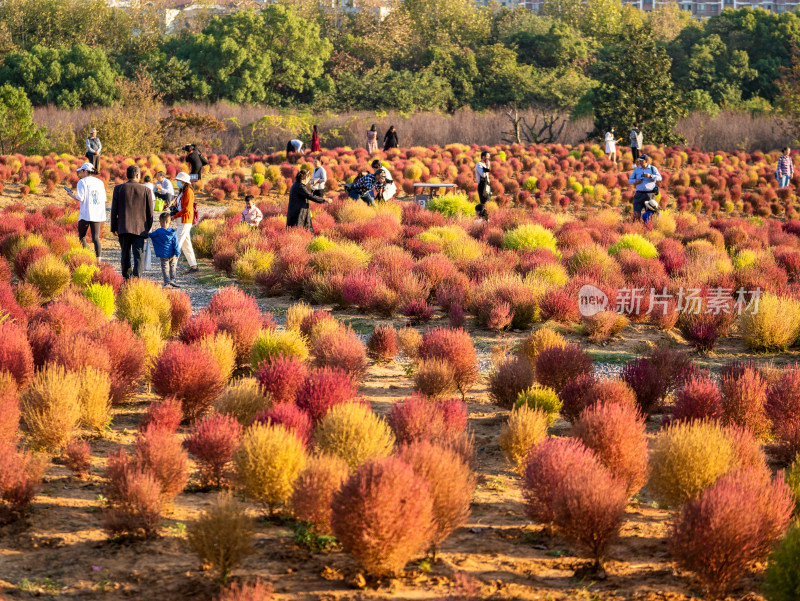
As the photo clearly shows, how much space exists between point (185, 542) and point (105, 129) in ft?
90.4

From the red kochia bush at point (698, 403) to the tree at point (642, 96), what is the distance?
30132 millimetres

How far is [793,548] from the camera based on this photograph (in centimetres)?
427

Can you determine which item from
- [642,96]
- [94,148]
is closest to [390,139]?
[642,96]

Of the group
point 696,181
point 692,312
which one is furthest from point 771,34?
point 692,312

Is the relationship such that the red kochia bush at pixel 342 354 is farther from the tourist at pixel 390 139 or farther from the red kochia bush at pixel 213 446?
the tourist at pixel 390 139

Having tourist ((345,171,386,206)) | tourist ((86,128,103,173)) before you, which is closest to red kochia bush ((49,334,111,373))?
tourist ((345,171,386,206))

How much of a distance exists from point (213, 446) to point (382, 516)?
179 centimetres

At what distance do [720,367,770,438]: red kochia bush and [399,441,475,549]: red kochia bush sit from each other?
2708mm

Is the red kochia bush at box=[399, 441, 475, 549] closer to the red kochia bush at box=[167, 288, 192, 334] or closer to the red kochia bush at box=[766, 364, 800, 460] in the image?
the red kochia bush at box=[766, 364, 800, 460]

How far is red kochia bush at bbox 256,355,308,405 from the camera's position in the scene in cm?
719

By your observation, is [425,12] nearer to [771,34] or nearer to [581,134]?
[771,34]

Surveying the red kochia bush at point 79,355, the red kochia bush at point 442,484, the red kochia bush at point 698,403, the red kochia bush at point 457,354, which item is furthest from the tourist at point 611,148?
the red kochia bush at point 442,484

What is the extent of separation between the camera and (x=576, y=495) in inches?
196

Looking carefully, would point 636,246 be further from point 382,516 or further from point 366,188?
point 382,516
